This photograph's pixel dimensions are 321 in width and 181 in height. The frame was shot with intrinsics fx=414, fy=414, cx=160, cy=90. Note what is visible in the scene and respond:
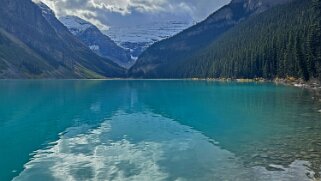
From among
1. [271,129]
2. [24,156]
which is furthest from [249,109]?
[24,156]

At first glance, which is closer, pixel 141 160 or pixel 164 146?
pixel 141 160

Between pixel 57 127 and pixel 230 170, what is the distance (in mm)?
29514

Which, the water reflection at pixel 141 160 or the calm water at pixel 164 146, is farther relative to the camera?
the calm water at pixel 164 146

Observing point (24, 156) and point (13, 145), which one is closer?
point (24, 156)

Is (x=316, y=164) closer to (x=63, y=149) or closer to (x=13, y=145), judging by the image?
(x=63, y=149)

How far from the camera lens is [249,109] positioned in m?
69.6

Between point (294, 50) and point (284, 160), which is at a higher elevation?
point (294, 50)

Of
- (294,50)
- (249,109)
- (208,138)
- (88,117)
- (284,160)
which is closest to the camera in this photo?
(284,160)

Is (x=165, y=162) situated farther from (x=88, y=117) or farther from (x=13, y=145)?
(x=88, y=117)

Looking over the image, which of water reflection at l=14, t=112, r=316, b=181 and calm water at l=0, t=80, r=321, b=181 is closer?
water reflection at l=14, t=112, r=316, b=181

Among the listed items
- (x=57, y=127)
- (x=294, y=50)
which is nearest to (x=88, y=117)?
(x=57, y=127)

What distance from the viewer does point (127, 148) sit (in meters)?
36.6

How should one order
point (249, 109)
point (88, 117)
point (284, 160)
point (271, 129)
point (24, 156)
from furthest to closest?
point (249, 109)
point (88, 117)
point (271, 129)
point (24, 156)
point (284, 160)

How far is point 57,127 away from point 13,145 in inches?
515
